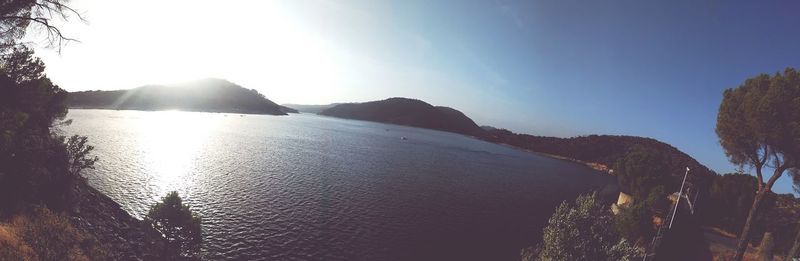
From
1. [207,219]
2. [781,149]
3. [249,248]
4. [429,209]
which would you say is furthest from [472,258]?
[207,219]

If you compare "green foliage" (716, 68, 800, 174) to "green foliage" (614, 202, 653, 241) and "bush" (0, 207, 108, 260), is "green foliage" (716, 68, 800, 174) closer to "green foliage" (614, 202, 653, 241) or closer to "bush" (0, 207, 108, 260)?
"green foliage" (614, 202, 653, 241)

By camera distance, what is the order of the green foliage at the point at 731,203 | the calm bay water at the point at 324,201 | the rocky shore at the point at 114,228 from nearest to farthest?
the rocky shore at the point at 114,228 → the calm bay water at the point at 324,201 → the green foliage at the point at 731,203

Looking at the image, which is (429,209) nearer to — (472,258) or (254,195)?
(472,258)

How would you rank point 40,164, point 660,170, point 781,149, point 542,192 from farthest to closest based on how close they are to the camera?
point 542,192 → point 660,170 → point 40,164 → point 781,149

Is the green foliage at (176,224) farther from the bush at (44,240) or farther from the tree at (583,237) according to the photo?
the tree at (583,237)

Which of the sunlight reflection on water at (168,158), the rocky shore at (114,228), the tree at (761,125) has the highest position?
the tree at (761,125)

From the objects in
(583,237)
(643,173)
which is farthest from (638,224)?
(643,173)

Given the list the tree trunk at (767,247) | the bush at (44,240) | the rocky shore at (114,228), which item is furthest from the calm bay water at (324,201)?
the tree trunk at (767,247)
